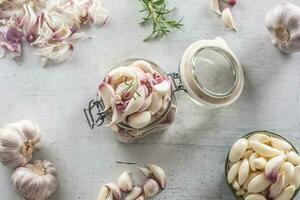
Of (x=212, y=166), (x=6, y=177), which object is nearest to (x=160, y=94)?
(x=212, y=166)

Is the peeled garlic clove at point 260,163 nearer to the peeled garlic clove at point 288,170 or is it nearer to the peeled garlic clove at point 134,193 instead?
the peeled garlic clove at point 288,170

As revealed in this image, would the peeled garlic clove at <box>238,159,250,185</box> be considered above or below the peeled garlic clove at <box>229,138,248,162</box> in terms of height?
below

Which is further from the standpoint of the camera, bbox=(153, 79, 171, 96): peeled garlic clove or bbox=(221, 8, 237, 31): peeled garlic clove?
bbox=(221, 8, 237, 31): peeled garlic clove

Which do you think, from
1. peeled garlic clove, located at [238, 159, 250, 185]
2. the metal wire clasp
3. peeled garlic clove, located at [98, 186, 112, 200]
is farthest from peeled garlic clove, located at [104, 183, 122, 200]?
peeled garlic clove, located at [238, 159, 250, 185]

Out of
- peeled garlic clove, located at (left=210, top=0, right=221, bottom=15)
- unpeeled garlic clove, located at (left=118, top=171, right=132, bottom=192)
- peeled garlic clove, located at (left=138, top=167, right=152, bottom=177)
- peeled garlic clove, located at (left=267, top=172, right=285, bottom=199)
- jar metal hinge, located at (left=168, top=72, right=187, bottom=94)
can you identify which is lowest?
unpeeled garlic clove, located at (left=118, top=171, right=132, bottom=192)

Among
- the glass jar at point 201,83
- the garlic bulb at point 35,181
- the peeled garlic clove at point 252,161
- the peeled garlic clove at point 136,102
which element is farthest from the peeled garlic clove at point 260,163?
the garlic bulb at point 35,181

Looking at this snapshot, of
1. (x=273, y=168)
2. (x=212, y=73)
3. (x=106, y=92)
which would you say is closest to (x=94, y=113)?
(x=106, y=92)

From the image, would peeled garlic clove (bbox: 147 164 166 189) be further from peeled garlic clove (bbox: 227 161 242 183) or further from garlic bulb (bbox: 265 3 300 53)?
garlic bulb (bbox: 265 3 300 53)

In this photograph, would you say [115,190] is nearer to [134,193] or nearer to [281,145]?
[134,193]
